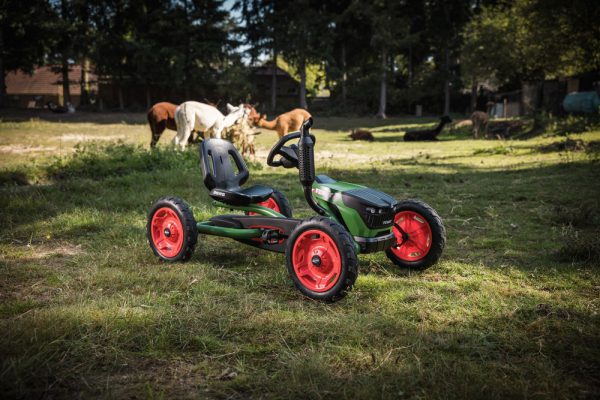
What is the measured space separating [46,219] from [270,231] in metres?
3.52

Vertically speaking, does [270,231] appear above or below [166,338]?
above

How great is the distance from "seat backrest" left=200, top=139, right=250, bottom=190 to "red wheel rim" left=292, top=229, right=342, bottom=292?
4.68 feet

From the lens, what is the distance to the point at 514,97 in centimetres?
3806

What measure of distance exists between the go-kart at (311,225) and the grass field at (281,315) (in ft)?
0.68

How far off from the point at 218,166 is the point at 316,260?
6.02 ft

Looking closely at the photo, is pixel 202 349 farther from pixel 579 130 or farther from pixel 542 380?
pixel 579 130

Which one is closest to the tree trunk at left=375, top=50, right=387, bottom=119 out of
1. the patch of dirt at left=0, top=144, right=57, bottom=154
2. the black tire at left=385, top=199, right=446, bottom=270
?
the patch of dirt at left=0, top=144, right=57, bottom=154

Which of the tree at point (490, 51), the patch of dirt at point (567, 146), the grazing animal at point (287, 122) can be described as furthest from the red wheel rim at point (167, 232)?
the tree at point (490, 51)

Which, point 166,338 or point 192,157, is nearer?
point 166,338

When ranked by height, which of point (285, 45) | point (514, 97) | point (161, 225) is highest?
point (285, 45)

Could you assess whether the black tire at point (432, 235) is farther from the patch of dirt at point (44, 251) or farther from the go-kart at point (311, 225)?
the patch of dirt at point (44, 251)

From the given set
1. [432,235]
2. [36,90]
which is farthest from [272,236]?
[36,90]

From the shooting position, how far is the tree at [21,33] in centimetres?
3831

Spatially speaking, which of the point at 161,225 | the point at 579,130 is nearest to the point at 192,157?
the point at 161,225
